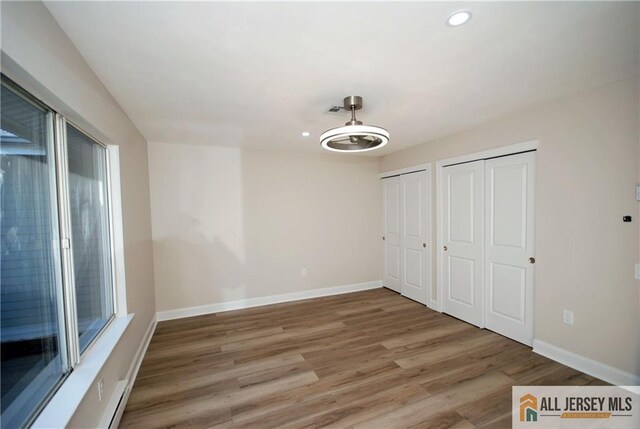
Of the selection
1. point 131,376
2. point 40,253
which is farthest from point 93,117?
point 131,376

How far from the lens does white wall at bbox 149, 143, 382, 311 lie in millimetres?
3816

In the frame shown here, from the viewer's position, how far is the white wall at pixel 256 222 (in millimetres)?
3816

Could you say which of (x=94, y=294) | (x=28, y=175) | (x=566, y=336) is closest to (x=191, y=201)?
(x=94, y=294)

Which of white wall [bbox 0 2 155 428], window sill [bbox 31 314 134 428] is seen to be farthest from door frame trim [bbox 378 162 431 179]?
window sill [bbox 31 314 134 428]

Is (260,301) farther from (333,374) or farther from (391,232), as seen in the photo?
(391,232)

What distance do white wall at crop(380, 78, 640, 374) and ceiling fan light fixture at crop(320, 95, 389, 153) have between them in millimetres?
1685

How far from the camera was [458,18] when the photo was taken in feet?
4.58

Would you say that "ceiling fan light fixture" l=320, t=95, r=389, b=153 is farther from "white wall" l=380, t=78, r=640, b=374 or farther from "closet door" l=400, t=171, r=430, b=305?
"closet door" l=400, t=171, r=430, b=305

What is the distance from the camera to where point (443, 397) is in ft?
6.98

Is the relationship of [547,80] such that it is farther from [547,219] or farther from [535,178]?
[547,219]

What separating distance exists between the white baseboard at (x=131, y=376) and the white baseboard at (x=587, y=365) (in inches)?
144

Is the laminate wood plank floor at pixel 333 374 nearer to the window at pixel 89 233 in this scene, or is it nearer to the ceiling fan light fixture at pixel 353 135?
the window at pixel 89 233

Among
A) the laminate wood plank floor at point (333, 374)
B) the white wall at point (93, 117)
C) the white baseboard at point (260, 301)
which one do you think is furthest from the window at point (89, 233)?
the white baseboard at point (260, 301)

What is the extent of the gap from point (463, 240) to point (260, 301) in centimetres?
307
